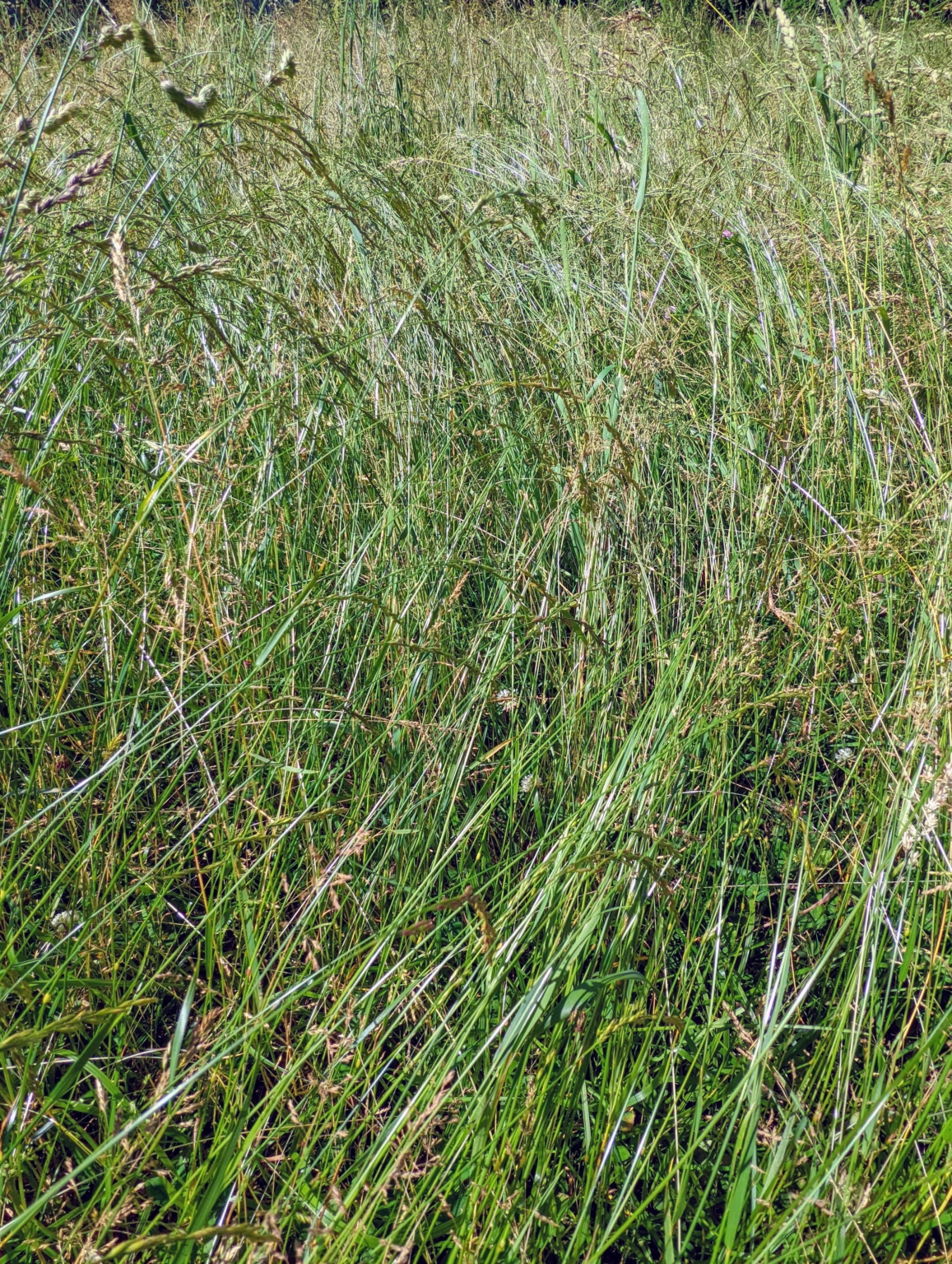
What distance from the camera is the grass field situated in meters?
0.84

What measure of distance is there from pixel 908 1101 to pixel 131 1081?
782mm

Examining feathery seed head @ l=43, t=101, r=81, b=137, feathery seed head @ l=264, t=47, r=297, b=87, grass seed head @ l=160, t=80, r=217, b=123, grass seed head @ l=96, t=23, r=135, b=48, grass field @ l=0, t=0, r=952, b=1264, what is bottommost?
grass field @ l=0, t=0, r=952, b=1264

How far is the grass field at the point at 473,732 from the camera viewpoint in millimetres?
837

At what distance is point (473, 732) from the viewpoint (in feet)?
3.66

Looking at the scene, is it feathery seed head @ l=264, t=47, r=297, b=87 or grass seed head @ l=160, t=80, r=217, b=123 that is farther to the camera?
feathery seed head @ l=264, t=47, r=297, b=87

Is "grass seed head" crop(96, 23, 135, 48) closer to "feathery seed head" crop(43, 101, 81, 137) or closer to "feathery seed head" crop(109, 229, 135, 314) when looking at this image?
"feathery seed head" crop(43, 101, 81, 137)

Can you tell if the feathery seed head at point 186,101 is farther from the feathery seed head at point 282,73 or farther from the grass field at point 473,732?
the feathery seed head at point 282,73

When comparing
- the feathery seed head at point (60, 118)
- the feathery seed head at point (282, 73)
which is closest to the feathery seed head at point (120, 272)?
the feathery seed head at point (60, 118)

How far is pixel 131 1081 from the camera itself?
101 centimetres

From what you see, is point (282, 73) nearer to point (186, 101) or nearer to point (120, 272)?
point (186, 101)

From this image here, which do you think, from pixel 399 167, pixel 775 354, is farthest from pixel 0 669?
pixel 399 167

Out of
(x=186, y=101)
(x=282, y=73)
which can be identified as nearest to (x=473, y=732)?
(x=186, y=101)

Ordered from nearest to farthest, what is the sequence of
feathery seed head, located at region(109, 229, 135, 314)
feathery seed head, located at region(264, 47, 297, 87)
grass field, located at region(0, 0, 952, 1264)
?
grass field, located at region(0, 0, 952, 1264)
feathery seed head, located at region(109, 229, 135, 314)
feathery seed head, located at region(264, 47, 297, 87)

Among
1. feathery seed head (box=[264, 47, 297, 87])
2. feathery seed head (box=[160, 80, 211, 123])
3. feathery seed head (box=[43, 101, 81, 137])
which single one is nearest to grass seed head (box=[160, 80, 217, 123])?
feathery seed head (box=[160, 80, 211, 123])
